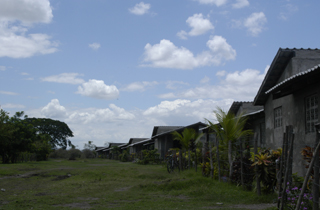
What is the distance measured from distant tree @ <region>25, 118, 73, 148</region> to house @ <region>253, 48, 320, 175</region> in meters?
55.8

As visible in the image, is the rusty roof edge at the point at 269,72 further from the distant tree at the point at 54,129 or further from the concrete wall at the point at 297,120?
the distant tree at the point at 54,129

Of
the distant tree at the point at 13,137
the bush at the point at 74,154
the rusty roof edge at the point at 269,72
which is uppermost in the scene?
the rusty roof edge at the point at 269,72

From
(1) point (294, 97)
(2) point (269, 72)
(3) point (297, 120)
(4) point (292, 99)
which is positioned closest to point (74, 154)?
(2) point (269, 72)

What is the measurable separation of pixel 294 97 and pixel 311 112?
1290 mm

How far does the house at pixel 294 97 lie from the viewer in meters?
10.6

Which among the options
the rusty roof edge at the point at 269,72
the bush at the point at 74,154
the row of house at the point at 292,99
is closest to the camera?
the row of house at the point at 292,99

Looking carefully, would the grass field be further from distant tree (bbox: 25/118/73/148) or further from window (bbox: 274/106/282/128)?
distant tree (bbox: 25/118/73/148)

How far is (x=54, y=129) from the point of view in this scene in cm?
6638

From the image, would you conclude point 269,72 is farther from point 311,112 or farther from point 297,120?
point 311,112

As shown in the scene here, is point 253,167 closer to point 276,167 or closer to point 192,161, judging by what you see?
point 276,167

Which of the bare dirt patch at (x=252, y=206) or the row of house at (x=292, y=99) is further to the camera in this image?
the row of house at (x=292, y=99)

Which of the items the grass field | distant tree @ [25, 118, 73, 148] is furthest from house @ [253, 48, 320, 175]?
distant tree @ [25, 118, 73, 148]

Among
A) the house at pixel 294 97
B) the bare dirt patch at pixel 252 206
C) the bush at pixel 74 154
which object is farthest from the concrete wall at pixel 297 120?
the bush at pixel 74 154

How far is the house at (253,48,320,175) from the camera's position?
10.6 metres
